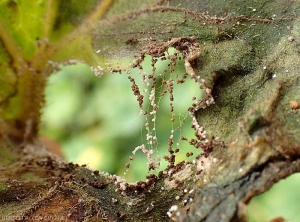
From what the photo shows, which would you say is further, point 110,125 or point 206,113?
point 110,125

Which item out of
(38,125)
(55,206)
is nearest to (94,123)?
(38,125)

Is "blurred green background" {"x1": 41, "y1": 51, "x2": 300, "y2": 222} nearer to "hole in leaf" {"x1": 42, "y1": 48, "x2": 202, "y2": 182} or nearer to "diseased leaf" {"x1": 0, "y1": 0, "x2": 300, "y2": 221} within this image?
"hole in leaf" {"x1": 42, "y1": 48, "x2": 202, "y2": 182}

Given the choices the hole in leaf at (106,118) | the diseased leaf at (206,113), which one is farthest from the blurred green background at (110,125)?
the diseased leaf at (206,113)

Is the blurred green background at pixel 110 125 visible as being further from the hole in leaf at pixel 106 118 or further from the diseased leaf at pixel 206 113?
the diseased leaf at pixel 206 113

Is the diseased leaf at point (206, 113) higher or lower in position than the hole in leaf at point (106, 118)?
lower

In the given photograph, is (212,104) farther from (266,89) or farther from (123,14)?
(123,14)

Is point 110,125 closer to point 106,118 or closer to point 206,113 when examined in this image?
point 106,118

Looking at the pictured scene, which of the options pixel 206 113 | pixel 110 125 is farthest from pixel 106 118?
pixel 206 113

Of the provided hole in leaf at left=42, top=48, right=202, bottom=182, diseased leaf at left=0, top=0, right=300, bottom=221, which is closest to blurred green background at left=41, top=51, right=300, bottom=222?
hole in leaf at left=42, top=48, right=202, bottom=182
